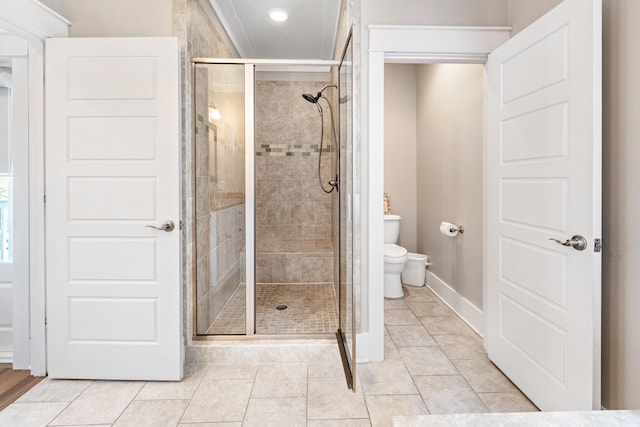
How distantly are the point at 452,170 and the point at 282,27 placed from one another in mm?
2053

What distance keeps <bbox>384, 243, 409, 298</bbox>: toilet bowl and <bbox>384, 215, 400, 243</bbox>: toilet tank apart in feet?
1.13

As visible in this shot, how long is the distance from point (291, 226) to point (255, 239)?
59.2 inches

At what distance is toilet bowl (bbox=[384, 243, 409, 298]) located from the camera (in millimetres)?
3624

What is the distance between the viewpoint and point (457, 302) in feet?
10.8

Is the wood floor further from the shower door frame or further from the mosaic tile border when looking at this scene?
the mosaic tile border

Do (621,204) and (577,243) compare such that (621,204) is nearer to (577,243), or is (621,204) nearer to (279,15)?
(577,243)

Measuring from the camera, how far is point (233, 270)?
103 inches

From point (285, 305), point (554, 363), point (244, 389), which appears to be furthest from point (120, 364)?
point (554, 363)

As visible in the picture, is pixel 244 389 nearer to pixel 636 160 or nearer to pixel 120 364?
pixel 120 364

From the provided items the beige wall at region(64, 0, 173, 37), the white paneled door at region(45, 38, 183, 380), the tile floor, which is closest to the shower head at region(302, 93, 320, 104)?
the beige wall at region(64, 0, 173, 37)

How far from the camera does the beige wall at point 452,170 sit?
2990 millimetres

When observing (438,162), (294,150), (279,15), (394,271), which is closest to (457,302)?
(394,271)

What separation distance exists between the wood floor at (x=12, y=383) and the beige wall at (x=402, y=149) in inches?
141

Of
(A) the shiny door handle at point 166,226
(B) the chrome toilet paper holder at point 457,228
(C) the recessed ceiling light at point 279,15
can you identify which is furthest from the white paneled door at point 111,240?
(B) the chrome toilet paper holder at point 457,228
